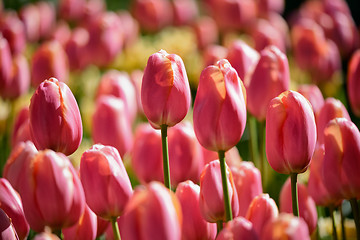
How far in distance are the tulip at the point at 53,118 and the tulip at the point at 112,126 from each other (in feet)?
0.99

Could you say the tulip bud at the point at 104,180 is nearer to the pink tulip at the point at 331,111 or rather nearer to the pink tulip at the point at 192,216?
the pink tulip at the point at 192,216

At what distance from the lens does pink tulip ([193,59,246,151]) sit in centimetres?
68

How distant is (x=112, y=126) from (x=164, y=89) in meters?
0.33

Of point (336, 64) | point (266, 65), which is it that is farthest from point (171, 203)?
point (336, 64)

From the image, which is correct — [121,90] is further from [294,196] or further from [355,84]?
[294,196]

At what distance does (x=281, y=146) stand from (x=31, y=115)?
0.30 m

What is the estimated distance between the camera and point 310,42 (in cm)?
153

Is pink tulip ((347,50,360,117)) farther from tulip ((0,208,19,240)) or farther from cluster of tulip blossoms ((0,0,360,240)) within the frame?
tulip ((0,208,19,240))

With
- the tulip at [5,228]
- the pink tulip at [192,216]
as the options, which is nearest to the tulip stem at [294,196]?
the pink tulip at [192,216]

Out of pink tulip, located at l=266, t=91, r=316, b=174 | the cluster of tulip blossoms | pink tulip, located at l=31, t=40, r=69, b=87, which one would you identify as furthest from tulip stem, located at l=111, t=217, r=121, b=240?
pink tulip, located at l=31, t=40, r=69, b=87

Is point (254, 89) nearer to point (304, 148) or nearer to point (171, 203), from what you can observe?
point (304, 148)

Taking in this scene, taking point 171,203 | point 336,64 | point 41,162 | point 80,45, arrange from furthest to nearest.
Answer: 1. point 80,45
2. point 336,64
3. point 41,162
4. point 171,203

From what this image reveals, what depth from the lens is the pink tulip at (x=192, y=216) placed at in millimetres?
684

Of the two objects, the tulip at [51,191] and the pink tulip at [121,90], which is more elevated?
the tulip at [51,191]
